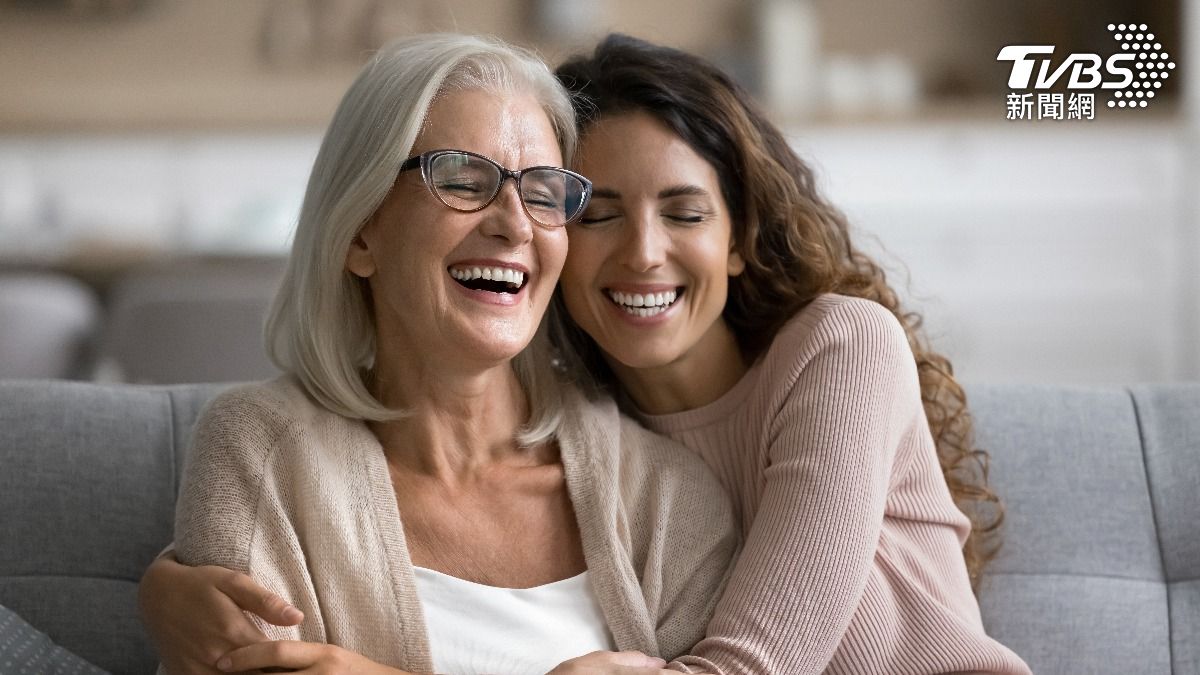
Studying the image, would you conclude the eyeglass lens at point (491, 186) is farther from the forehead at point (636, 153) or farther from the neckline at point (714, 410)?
the neckline at point (714, 410)

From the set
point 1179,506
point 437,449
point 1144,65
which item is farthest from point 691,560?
point 1144,65

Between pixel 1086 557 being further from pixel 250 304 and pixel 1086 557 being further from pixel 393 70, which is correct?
pixel 250 304

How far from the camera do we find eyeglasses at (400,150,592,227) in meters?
1.56

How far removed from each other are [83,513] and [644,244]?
851 millimetres

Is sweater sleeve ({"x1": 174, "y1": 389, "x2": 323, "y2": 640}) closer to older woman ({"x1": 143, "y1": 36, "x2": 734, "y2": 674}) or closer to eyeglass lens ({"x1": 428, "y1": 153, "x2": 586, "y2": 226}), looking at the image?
older woman ({"x1": 143, "y1": 36, "x2": 734, "y2": 674})

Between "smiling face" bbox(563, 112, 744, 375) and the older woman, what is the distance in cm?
8

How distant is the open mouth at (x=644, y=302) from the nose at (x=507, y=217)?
23 cm

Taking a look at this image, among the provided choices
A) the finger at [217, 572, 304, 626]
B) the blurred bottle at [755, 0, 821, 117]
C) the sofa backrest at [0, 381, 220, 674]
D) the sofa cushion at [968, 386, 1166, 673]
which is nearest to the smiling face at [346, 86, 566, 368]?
the finger at [217, 572, 304, 626]

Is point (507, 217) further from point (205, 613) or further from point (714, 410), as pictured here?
point (205, 613)

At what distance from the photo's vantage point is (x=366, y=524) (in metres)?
1.54

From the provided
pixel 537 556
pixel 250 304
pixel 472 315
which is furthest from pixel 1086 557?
pixel 250 304

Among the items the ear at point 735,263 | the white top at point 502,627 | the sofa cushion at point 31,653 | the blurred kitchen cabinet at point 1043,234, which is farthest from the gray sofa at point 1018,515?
the blurred kitchen cabinet at point 1043,234

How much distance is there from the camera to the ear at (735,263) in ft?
6.18

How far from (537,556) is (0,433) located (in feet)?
2.58
